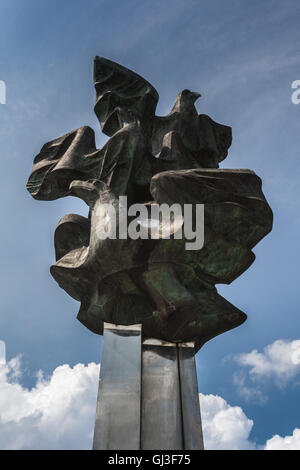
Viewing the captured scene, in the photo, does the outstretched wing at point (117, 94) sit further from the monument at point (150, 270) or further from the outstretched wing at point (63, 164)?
the monument at point (150, 270)

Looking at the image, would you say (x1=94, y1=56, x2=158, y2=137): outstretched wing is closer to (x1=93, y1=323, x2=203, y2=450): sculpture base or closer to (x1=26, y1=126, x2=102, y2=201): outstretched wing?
(x1=26, y1=126, x2=102, y2=201): outstretched wing

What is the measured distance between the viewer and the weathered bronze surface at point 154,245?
484 cm

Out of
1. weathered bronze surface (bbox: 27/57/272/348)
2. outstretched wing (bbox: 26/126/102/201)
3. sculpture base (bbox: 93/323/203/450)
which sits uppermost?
outstretched wing (bbox: 26/126/102/201)

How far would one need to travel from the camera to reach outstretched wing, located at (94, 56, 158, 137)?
6504 mm

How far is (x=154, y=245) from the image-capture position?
488 centimetres

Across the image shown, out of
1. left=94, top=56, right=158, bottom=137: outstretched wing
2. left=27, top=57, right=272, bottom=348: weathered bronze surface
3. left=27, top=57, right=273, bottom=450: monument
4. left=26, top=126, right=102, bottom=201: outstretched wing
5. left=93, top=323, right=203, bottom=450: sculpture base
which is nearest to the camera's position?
left=93, top=323, right=203, bottom=450: sculpture base

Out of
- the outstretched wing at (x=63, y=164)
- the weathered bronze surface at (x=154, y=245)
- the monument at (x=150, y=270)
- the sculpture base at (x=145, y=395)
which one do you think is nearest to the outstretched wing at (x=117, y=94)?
the outstretched wing at (x=63, y=164)

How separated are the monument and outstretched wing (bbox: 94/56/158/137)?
0.98 m

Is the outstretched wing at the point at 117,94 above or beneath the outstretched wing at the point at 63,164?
above

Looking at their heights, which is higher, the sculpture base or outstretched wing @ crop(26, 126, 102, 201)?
outstretched wing @ crop(26, 126, 102, 201)

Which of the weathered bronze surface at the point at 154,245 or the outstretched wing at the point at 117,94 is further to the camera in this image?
the outstretched wing at the point at 117,94

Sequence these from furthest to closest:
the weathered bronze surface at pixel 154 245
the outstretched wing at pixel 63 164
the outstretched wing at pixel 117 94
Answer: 1. the outstretched wing at pixel 117 94
2. the outstretched wing at pixel 63 164
3. the weathered bronze surface at pixel 154 245

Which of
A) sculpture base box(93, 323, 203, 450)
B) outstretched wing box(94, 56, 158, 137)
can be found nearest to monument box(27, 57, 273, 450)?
sculpture base box(93, 323, 203, 450)

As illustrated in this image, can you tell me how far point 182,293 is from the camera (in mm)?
4762
